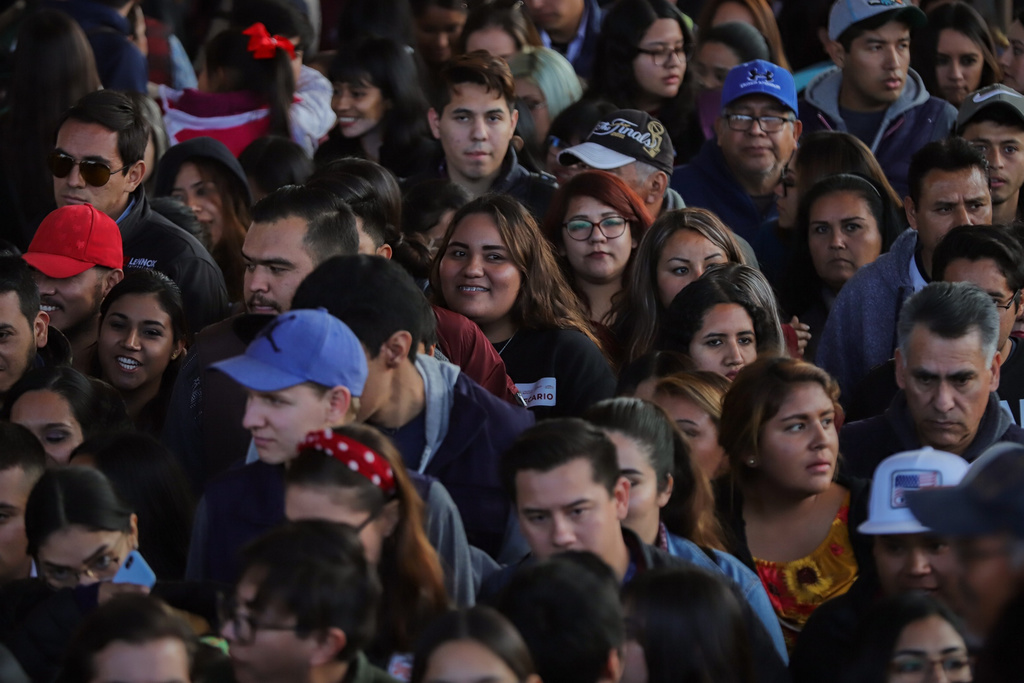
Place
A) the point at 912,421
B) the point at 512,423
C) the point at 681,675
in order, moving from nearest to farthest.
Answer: the point at 681,675 → the point at 512,423 → the point at 912,421

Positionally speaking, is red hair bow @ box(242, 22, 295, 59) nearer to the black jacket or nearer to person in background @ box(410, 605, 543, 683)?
the black jacket

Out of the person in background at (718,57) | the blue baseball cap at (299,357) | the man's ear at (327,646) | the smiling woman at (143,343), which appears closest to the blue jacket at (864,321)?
the person in background at (718,57)

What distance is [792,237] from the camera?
6715 millimetres

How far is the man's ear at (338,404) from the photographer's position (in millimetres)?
3982

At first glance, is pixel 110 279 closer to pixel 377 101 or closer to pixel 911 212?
pixel 377 101

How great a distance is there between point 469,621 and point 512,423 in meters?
1.24

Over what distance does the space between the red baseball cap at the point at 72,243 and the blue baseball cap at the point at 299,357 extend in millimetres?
1988

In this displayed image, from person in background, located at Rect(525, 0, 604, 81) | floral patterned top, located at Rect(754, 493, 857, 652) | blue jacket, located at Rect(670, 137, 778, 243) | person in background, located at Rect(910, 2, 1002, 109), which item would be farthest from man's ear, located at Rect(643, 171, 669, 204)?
floral patterned top, located at Rect(754, 493, 857, 652)

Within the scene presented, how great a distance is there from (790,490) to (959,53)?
14.4 ft

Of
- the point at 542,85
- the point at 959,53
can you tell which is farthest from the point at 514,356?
the point at 959,53

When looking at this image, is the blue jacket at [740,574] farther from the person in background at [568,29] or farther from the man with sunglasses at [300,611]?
the person in background at [568,29]

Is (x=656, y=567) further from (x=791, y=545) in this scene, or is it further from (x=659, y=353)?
(x=659, y=353)

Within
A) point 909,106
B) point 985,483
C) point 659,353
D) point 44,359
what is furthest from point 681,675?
point 909,106

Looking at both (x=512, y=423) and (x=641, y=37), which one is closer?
(x=512, y=423)
